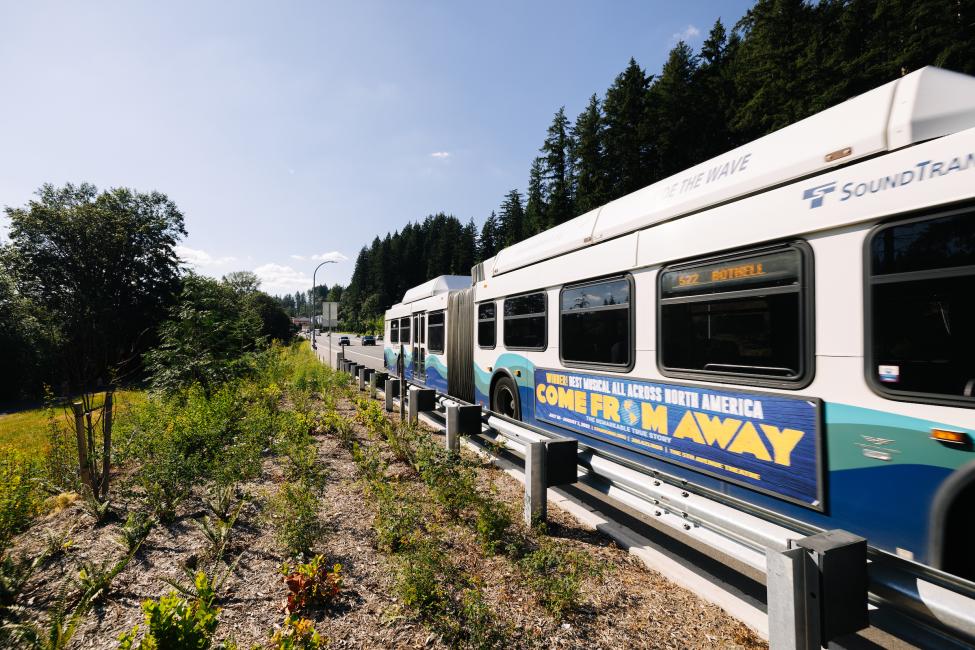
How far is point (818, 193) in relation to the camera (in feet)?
11.4

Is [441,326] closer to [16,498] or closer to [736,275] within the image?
[16,498]

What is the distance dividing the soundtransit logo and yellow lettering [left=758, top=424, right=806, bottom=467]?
185 cm

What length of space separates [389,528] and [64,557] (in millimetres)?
2935

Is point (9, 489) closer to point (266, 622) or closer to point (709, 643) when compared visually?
point (266, 622)

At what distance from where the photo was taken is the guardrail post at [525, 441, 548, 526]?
4.63 m

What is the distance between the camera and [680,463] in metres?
4.43

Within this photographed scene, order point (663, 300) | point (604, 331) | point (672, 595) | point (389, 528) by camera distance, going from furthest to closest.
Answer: point (604, 331), point (663, 300), point (389, 528), point (672, 595)

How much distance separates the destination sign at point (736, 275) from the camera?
3.66 meters

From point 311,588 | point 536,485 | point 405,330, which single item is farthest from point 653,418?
point 405,330

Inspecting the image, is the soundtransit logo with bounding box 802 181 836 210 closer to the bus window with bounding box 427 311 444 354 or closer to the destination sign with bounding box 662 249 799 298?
the destination sign with bounding box 662 249 799 298

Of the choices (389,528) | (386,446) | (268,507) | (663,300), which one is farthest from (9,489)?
(663,300)

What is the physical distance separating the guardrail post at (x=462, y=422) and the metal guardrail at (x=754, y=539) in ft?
5.11

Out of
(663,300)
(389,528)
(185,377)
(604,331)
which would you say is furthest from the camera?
(185,377)

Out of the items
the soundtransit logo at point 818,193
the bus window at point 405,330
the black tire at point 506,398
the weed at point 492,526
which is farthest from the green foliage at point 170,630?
the bus window at point 405,330
